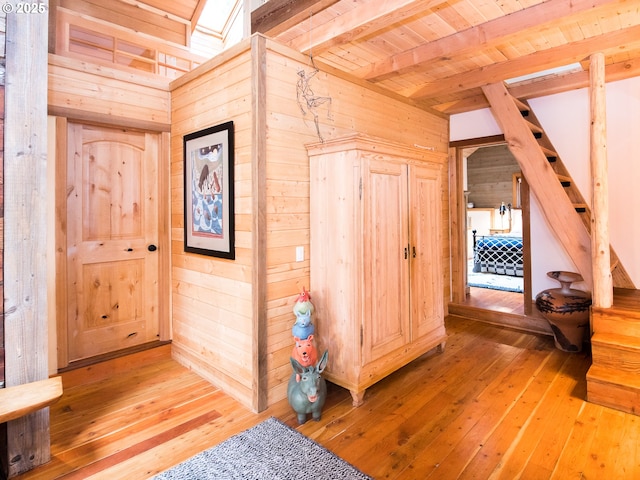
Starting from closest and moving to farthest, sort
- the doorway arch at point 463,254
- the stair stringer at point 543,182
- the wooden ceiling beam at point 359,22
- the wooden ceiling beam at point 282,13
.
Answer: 1. the wooden ceiling beam at point 359,22
2. the wooden ceiling beam at point 282,13
3. the stair stringer at point 543,182
4. the doorway arch at point 463,254

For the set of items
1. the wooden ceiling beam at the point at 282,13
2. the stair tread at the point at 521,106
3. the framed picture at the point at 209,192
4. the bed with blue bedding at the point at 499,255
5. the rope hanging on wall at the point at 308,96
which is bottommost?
the bed with blue bedding at the point at 499,255

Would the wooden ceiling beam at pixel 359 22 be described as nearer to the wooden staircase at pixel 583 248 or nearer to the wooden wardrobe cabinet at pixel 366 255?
the wooden wardrobe cabinet at pixel 366 255

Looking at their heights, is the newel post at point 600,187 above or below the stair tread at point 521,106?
below

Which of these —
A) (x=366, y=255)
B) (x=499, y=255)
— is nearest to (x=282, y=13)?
(x=366, y=255)

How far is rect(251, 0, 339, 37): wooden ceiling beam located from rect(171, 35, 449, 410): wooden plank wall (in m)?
0.34

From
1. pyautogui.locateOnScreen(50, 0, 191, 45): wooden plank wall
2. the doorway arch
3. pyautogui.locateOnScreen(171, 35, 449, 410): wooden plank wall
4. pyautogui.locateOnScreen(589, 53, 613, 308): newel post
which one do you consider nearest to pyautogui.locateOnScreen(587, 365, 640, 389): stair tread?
pyautogui.locateOnScreen(589, 53, 613, 308): newel post

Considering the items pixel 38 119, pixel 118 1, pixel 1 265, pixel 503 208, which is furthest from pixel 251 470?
pixel 503 208

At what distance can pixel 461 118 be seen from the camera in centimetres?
468

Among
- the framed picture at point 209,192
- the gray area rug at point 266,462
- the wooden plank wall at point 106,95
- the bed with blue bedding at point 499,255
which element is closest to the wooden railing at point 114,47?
the wooden plank wall at point 106,95

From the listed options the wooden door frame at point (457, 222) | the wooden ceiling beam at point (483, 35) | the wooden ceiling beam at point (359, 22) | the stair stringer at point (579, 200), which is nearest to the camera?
the wooden ceiling beam at point (359, 22)

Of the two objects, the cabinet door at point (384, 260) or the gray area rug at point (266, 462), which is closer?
the gray area rug at point (266, 462)

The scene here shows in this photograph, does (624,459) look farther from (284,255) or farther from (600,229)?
(284,255)

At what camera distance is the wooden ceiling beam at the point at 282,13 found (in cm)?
261

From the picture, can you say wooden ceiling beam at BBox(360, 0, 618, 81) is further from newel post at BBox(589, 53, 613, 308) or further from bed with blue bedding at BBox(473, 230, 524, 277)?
bed with blue bedding at BBox(473, 230, 524, 277)
